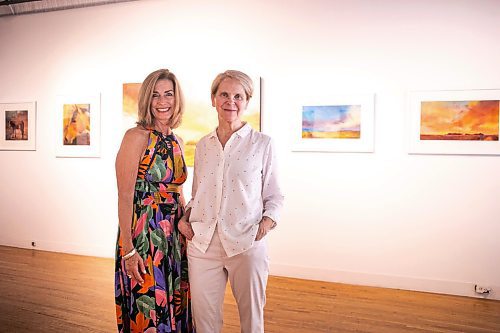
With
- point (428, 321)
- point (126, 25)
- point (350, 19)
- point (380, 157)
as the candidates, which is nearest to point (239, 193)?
point (428, 321)

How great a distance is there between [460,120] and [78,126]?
5.15 meters

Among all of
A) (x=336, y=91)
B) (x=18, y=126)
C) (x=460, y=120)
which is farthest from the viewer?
(x=18, y=126)

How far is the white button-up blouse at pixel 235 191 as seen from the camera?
2480 millimetres

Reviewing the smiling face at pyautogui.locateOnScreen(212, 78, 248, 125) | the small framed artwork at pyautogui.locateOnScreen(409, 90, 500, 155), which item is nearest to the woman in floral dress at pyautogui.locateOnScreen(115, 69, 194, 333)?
the smiling face at pyautogui.locateOnScreen(212, 78, 248, 125)

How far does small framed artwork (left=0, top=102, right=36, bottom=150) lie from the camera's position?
24.0 ft

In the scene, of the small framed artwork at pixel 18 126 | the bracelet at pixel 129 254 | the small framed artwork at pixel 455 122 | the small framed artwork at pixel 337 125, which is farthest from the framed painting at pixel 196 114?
the bracelet at pixel 129 254

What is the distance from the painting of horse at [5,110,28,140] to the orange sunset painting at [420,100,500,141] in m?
5.83

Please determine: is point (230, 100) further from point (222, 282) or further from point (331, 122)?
point (331, 122)

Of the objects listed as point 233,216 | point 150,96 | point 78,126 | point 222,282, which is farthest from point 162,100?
point 78,126

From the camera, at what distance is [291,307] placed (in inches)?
180

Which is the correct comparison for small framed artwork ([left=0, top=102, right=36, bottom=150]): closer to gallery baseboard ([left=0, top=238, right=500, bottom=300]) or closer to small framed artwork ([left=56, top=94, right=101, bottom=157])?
small framed artwork ([left=56, top=94, right=101, bottom=157])

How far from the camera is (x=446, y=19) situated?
Result: 201 inches

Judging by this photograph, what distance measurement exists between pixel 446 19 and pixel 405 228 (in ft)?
7.62

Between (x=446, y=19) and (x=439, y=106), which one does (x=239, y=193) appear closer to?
(x=439, y=106)
